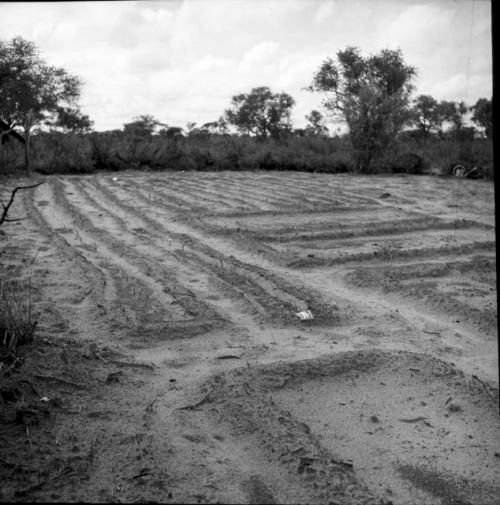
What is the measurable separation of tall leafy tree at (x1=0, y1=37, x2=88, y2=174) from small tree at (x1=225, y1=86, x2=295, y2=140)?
1162 centimetres

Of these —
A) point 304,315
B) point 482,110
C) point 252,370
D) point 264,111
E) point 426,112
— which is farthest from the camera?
point 264,111

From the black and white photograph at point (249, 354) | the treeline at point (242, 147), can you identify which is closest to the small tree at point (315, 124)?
the treeline at point (242, 147)

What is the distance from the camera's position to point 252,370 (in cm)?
271

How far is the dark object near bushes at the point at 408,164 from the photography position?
16.4 metres

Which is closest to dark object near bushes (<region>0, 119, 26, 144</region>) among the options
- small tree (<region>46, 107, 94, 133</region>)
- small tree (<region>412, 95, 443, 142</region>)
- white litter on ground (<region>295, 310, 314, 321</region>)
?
white litter on ground (<region>295, 310, 314, 321</region>)

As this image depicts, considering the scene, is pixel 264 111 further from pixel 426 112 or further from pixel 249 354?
pixel 249 354

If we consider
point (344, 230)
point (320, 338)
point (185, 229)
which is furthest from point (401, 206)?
point (320, 338)

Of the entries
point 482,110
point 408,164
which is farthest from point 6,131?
point 408,164

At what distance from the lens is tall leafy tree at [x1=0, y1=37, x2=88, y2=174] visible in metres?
12.5

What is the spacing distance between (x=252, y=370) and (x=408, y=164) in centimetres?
1485

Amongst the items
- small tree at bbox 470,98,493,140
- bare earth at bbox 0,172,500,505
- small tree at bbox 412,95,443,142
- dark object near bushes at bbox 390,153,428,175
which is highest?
small tree at bbox 412,95,443,142

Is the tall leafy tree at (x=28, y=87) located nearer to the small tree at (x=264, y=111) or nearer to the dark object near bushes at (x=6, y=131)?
the dark object near bushes at (x=6, y=131)

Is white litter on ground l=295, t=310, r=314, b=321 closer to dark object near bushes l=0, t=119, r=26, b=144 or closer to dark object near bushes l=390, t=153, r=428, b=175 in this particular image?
dark object near bushes l=0, t=119, r=26, b=144

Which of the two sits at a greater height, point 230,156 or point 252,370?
point 230,156
